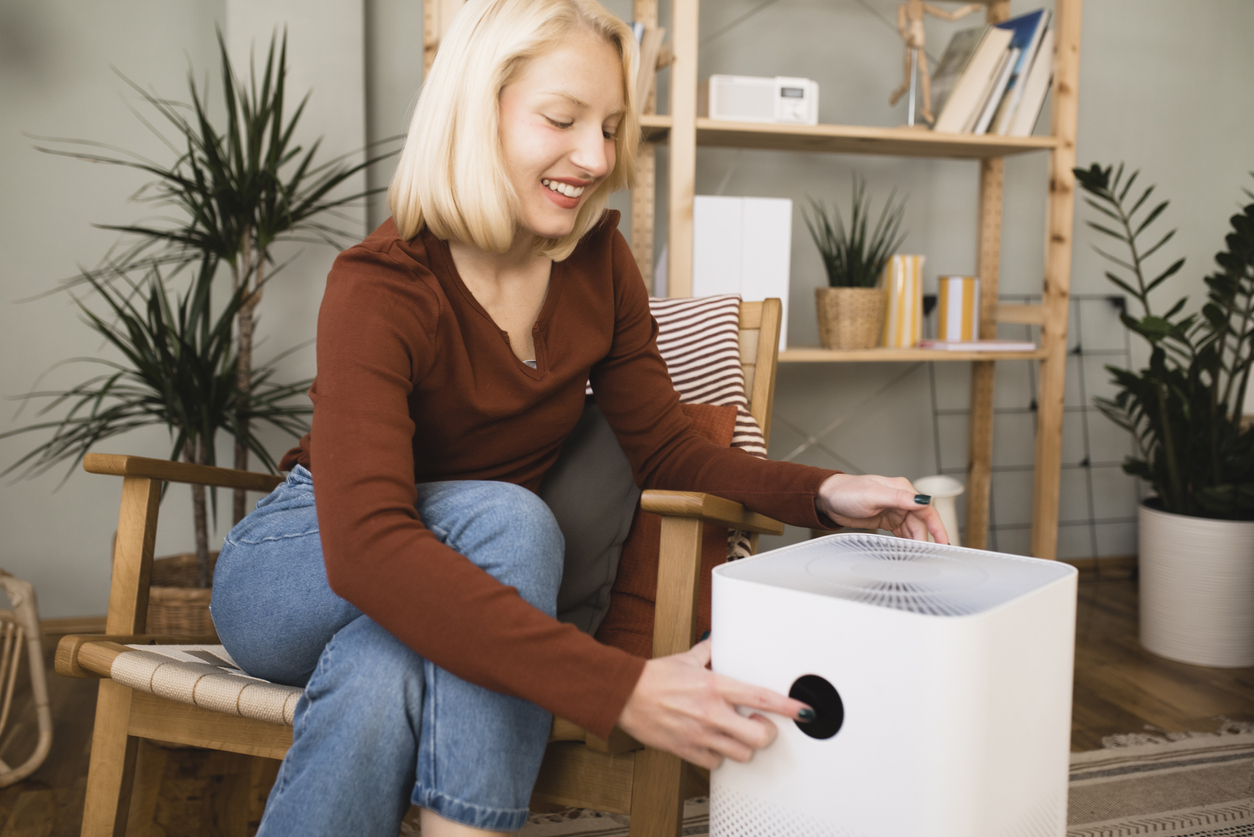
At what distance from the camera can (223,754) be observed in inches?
67.6

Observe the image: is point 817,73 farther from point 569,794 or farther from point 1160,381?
point 569,794

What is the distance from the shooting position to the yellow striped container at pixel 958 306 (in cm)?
242

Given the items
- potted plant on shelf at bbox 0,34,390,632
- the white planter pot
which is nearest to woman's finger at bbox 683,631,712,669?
potted plant on shelf at bbox 0,34,390,632

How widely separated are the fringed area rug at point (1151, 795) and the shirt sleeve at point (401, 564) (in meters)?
0.75

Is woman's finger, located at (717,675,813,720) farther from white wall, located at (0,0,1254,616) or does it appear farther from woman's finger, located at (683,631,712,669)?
white wall, located at (0,0,1254,616)

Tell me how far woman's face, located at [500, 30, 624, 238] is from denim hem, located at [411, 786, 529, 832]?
1.95ft

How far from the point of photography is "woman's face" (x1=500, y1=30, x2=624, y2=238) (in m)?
0.98

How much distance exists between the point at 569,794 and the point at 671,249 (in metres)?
1.35

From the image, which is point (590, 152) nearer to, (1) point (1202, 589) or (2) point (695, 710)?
(2) point (695, 710)

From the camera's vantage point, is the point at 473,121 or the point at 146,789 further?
the point at 146,789

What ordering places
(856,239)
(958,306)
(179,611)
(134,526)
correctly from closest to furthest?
(134,526) → (179,611) → (958,306) → (856,239)

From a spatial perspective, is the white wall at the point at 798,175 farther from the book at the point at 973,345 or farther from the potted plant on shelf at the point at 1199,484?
the potted plant on shelf at the point at 1199,484

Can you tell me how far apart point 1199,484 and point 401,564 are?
207 centimetres

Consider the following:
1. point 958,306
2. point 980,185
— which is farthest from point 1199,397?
point 980,185
